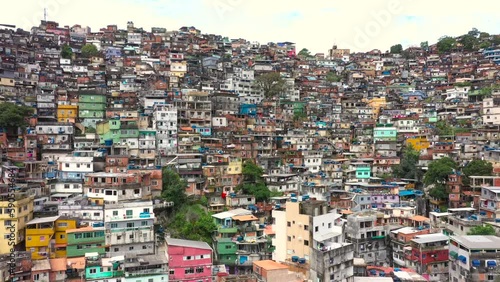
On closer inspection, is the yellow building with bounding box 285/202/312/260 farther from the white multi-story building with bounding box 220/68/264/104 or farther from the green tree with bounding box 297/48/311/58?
the green tree with bounding box 297/48/311/58

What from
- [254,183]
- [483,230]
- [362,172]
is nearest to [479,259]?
[483,230]

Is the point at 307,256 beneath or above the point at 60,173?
beneath

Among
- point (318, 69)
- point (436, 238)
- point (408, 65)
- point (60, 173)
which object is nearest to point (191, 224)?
point (60, 173)

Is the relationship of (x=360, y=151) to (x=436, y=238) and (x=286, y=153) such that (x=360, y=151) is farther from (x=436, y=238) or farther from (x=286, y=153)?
(x=436, y=238)

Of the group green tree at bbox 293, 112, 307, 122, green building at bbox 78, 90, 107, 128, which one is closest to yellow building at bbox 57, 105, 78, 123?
green building at bbox 78, 90, 107, 128

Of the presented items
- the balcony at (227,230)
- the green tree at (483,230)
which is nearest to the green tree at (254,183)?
the balcony at (227,230)
